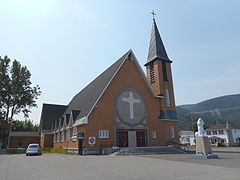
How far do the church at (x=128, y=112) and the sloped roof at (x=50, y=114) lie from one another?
11.0 metres

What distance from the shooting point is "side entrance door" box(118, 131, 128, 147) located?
26906 mm

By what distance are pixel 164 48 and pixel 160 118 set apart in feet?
39.2

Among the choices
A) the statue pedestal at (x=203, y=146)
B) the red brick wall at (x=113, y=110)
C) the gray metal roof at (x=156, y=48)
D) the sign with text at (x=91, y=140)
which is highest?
the gray metal roof at (x=156, y=48)

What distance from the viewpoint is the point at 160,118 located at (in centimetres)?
3002

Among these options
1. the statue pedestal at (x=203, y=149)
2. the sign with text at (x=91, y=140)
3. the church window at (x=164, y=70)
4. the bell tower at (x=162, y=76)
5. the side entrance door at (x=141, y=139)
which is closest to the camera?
the statue pedestal at (x=203, y=149)

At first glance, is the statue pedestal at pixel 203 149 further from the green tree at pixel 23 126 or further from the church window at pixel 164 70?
the green tree at pixel 23 126

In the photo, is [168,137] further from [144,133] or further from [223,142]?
[223,142]

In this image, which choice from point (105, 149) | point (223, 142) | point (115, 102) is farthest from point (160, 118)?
point (223, 142)

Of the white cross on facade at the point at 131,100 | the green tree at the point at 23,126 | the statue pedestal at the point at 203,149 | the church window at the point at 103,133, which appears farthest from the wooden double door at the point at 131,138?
the green tree at the point at 23,126

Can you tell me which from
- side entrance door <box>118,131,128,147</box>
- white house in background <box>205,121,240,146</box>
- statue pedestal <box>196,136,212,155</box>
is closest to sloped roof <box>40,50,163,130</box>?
side entrance door <box>118,131,128,147</box>

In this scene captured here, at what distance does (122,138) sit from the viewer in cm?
2709

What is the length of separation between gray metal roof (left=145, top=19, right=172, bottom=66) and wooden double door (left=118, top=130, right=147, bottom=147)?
1186cm

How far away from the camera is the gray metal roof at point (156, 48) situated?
107 feet

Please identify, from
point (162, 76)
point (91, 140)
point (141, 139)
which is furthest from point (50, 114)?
point (162, 76)
